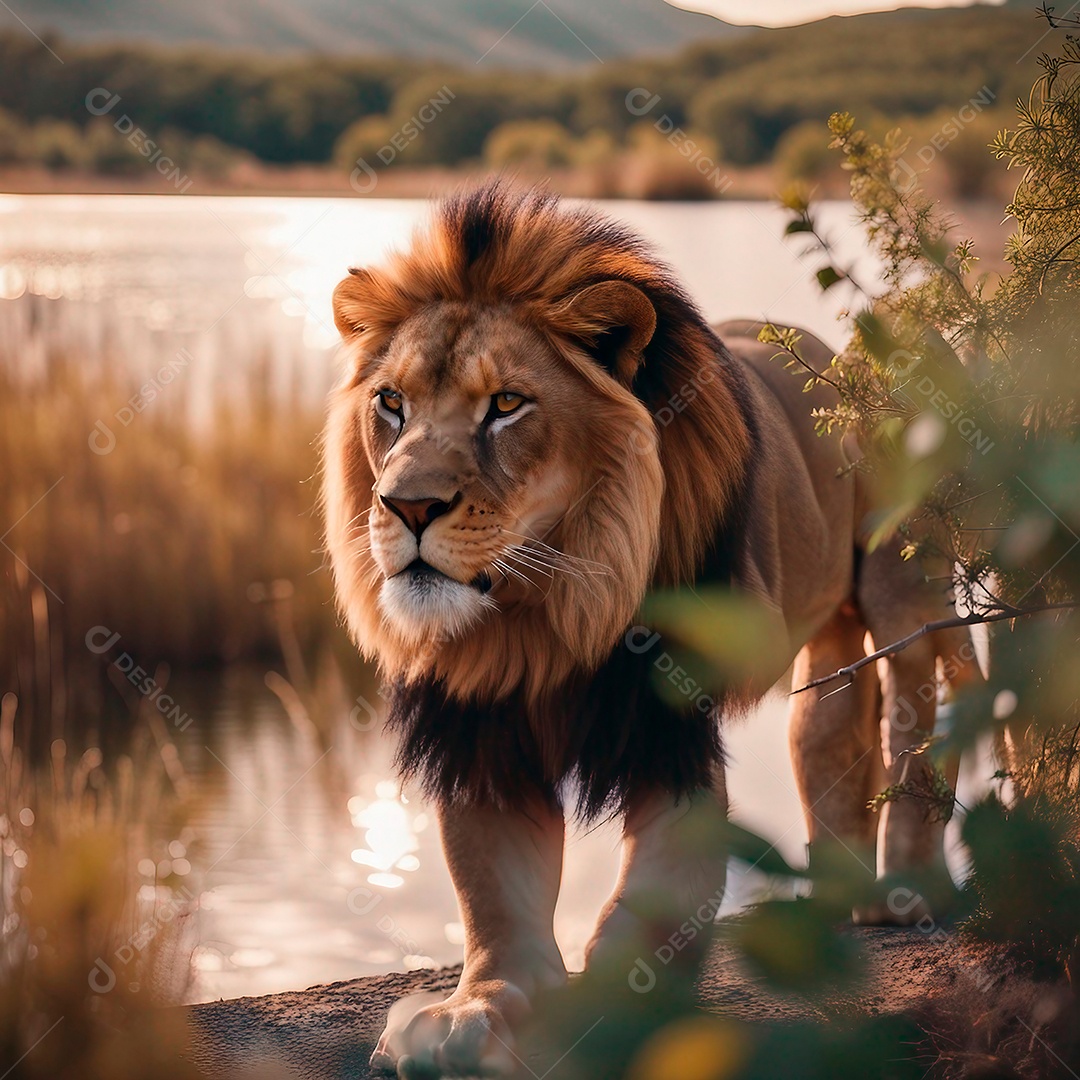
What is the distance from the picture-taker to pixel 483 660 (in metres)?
3.47

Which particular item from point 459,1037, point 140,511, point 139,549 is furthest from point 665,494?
point 140,511

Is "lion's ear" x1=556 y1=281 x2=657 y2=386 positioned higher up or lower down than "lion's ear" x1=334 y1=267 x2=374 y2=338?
lower down

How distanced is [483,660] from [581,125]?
85.0 ft

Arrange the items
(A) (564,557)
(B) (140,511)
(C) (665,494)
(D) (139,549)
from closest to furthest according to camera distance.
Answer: (A) (564,557)
(C) (665,494)
(D) (139,549)
(B) (140,511)

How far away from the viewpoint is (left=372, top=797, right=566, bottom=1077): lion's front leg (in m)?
3.20

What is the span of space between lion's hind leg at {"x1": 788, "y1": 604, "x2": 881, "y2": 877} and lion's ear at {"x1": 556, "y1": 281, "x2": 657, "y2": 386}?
185cm

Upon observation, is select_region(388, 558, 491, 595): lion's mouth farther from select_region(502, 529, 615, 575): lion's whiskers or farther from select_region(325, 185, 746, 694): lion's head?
select_region(502, 529, 615, 575): lion's whiskers

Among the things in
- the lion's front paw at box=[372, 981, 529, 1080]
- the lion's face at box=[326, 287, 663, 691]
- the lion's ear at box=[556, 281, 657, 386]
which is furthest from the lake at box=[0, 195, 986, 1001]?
the lion's front paw at box=[372, 981, 529, 1080]

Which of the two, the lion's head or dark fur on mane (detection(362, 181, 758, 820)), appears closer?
the lion's head

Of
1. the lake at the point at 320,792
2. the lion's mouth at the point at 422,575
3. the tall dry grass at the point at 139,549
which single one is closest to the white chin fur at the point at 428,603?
the lion's mouth at the point at 422,575

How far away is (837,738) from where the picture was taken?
16.2 feet

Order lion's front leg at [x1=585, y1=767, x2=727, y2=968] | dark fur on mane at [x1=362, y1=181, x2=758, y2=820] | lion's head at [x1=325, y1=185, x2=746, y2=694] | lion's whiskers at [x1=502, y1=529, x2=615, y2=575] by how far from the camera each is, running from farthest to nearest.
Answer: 1. dark fur on mane at [x1=362, y1=181, x2=758, y2=820]
2. lion's whiskers at [x1=502, y1=529, x2=615, y2=575]
3. lion's head at [x1=325, y1=185, x2=746, y2=694]
4. lion's front leg at [x1=585, y1=767, x2=727, y2=968]

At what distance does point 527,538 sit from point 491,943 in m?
1.07

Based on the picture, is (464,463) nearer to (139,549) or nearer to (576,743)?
(576,743)
